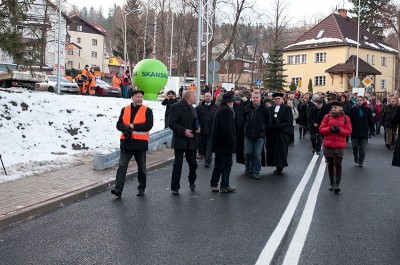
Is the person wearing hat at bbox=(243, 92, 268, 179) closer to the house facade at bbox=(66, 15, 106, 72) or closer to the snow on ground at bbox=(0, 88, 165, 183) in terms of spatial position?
the snow on ground at bbox=(0, 88, 165, 183)

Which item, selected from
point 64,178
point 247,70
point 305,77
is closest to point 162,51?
point 305,77

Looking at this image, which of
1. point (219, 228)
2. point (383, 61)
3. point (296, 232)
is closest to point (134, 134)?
point (219, 228)

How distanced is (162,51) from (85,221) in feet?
162

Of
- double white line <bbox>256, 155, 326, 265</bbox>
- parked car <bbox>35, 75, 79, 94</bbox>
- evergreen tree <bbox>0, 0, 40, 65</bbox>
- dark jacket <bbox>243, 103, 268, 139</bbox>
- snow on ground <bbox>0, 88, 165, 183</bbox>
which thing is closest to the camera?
double white line <bbox>256, 155, 326, 265</bbox>

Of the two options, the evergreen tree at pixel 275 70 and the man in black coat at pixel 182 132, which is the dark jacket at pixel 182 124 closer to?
the man in black coat at pixel 182 132

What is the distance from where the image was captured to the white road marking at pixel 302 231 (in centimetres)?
560

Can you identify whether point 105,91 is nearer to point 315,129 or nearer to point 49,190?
point 315,129

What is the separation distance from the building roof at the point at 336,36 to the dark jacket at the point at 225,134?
5590 cm

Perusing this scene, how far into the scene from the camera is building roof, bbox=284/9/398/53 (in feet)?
209

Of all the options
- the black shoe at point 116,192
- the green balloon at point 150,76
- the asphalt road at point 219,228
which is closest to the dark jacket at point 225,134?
the asphalt road at point 219,228

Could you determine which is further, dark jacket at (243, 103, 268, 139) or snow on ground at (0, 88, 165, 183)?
snow on ground at (0, 88, 165, 183)

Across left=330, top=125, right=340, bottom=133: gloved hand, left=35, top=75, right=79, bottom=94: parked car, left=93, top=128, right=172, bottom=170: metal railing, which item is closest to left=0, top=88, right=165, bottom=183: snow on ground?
left=93, top=128, right=172, bottom=170: metal railing

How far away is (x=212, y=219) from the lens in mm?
7434

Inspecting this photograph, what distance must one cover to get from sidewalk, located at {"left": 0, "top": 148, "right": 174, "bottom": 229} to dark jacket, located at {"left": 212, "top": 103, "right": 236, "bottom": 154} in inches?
90.1
